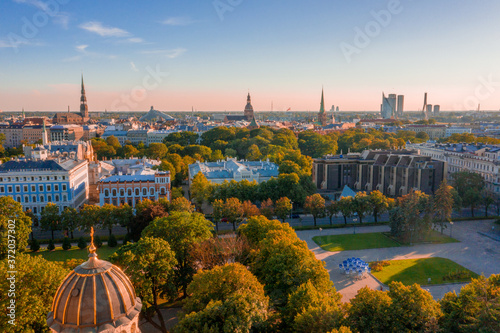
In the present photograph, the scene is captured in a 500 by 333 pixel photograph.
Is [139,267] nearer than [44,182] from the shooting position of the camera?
Yes

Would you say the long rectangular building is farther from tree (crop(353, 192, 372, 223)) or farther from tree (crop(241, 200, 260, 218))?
tree (crop(241, 200, 260, 218))

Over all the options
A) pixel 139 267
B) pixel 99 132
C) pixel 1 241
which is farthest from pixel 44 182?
pixel 99 132

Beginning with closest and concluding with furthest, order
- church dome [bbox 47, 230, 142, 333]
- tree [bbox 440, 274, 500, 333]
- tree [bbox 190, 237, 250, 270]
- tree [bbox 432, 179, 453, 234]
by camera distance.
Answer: church dome [bbox 47, 230, 142, 333] → tree [bbox 440, 274, 500, 333] → tree [bbox 190, 237, 250, 270] → tree [bbox 432, 179, 453, 234]

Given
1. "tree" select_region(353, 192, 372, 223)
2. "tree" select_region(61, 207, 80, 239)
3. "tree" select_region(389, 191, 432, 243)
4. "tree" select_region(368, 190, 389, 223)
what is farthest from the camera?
"tree" select_region(368, 190, 389, 223)

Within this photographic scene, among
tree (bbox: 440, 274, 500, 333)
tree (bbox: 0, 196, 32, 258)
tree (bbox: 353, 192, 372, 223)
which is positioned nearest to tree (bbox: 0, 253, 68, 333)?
tree (bbox: 0, 196, 32, 258)

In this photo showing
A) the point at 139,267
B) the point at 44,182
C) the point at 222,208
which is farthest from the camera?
the point at 44,182

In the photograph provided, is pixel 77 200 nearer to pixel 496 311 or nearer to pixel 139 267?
pixel 139 267

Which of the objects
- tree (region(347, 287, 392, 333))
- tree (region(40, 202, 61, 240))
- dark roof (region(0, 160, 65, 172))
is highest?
dark roof (region(0, 160, 65, 172))
